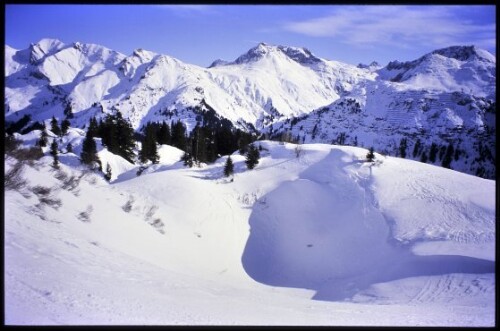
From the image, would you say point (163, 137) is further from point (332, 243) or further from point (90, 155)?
point (332, 243)

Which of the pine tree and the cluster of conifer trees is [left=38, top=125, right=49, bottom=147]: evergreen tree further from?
the pine tree

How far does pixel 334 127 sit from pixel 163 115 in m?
99.5

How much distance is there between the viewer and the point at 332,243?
52.6ft

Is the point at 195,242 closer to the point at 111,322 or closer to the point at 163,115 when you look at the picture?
the point at 111,322

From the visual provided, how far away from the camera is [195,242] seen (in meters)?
13.9

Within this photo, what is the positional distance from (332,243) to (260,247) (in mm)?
3659

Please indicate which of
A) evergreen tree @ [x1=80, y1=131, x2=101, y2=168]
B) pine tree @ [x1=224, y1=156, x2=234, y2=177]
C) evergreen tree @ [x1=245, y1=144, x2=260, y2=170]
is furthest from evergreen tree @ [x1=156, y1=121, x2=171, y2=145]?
pine tree @ [x1=224, y1=156, x2=234, y2=177]

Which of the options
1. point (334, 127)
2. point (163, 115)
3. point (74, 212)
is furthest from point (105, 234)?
point (163, 115)

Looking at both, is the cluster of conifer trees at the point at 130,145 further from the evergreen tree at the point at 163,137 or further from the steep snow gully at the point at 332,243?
the steep snow gully at the point at 332,243

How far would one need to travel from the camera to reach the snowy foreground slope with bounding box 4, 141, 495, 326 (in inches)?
234

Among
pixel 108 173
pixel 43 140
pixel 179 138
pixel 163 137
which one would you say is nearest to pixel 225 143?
pixel 179 138

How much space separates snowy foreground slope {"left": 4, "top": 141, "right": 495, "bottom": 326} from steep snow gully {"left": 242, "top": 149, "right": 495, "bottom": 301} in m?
0.08

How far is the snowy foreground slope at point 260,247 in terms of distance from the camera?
5934 mm

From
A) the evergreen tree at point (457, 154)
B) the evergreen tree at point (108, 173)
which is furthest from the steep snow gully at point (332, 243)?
the evergreen tree at point (457, 154)
